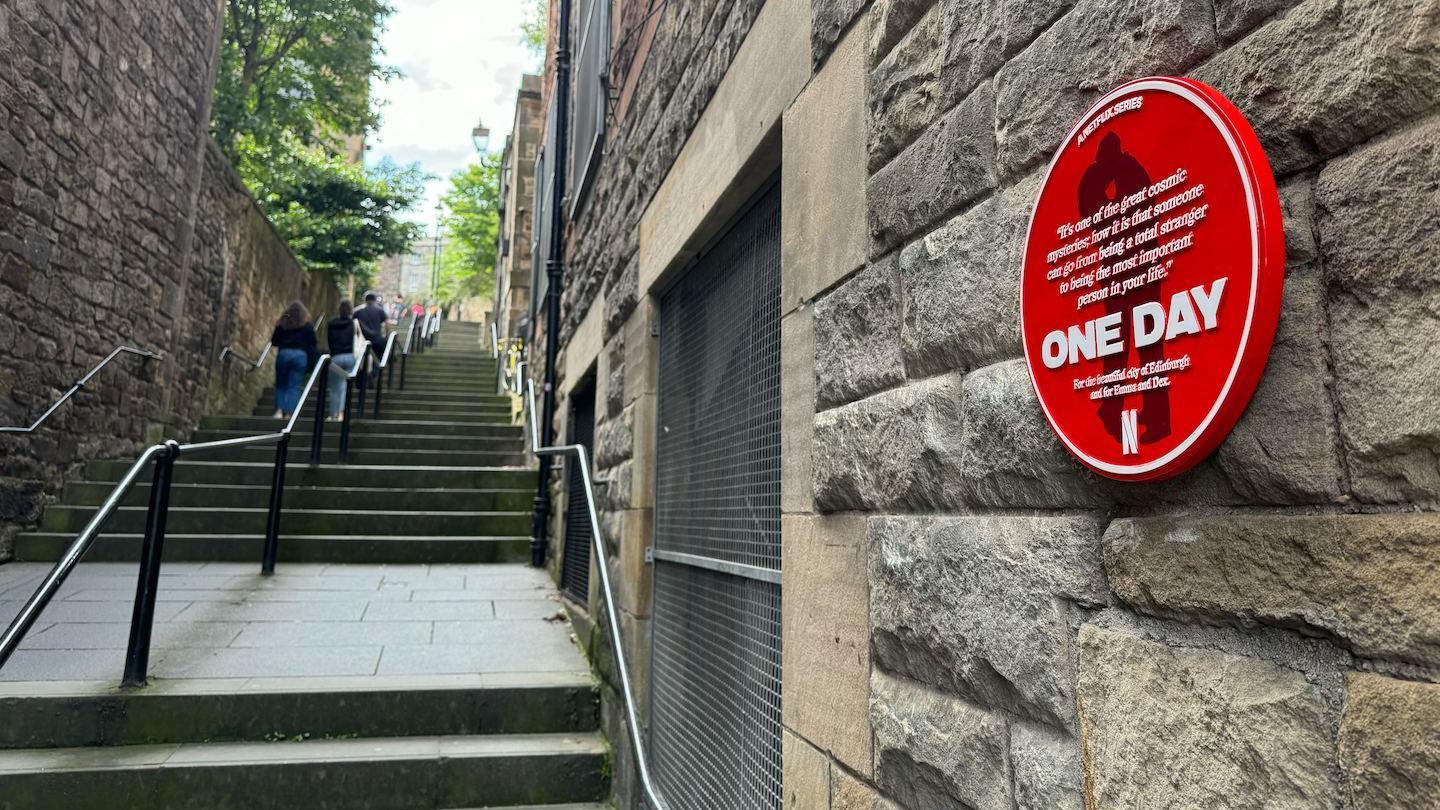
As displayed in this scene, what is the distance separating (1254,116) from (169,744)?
437 cm

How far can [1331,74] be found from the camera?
33.4 inches

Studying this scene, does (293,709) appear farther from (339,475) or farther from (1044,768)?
(339,475)

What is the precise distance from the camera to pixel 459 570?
6660mm

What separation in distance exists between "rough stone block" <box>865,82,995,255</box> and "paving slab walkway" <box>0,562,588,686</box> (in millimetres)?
3396

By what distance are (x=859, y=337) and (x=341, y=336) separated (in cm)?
1139

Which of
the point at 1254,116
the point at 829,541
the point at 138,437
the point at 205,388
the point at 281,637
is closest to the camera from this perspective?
the point at 1254,116

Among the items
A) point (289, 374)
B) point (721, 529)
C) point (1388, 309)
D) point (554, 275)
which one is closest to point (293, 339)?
point (289, 374)

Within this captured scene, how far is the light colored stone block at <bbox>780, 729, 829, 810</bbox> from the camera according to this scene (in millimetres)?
1802

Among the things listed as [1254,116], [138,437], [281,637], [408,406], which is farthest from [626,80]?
[408,406]

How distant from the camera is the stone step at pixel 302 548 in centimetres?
629

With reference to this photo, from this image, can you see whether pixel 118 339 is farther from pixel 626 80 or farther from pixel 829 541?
pixel 829 541

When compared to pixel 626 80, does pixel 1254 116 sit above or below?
below

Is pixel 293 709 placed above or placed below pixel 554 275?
below

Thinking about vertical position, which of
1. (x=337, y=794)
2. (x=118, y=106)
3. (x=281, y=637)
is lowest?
(x=337, y=794)
